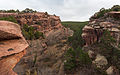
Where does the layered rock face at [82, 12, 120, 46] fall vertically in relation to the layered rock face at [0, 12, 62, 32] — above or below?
below

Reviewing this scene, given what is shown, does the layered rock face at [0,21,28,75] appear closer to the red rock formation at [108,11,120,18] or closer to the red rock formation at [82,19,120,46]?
the red rock formation at [82,19,120,46]

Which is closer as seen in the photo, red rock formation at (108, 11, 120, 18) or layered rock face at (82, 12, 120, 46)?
layered rock face at (82, 12, 120, 46)

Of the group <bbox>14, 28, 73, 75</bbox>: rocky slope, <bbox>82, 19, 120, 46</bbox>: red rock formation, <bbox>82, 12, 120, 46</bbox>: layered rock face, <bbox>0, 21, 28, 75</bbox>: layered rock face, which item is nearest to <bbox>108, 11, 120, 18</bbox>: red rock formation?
<bbox>82, 12, 120, 46</bbox>: layered rock face

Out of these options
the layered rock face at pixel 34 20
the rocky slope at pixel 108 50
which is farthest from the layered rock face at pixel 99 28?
the layered rock face at pixel 34 20

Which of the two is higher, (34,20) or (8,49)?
(34,20)

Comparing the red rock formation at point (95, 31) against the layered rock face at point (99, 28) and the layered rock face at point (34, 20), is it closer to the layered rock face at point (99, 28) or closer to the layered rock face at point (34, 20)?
the layered rock face at point (99, 28)

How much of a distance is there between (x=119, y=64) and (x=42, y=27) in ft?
152

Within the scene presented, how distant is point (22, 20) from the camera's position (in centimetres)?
4594

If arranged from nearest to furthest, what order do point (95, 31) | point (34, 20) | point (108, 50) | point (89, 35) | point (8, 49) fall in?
point (8, 49) < point (108, 50) < point (95, 31) < point (89, 35) < point (34, 20)

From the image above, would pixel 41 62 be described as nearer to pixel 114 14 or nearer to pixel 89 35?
pixel 89 35

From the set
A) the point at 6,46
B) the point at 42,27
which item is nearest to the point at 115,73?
the point at 6,46

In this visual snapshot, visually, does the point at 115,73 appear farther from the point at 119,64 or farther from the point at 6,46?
the point at 6,46

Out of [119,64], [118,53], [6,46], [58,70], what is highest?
[6,46]

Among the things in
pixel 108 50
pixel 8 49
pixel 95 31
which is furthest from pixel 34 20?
pixel 8 49
